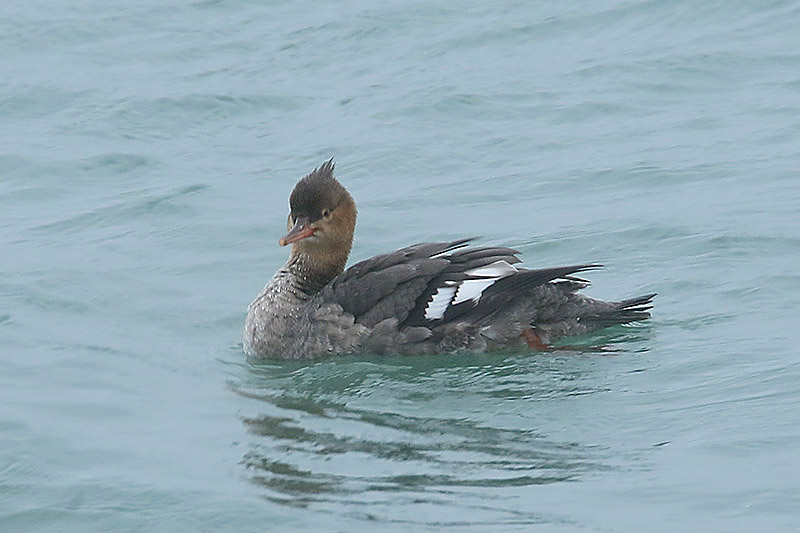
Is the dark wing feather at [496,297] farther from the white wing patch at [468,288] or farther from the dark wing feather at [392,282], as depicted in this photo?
the dark wing feather at [392,282]

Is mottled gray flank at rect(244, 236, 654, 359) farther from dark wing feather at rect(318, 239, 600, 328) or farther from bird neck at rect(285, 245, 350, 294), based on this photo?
bird neck at rect(285, 245, 350, 294)

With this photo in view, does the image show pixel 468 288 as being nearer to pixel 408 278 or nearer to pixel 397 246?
pixel 408 278

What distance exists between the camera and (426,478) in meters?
6.23

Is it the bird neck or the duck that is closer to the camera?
the duck

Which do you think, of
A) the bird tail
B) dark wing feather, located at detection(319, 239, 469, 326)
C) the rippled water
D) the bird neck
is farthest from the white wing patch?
the bird neck

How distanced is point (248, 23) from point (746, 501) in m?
11.8

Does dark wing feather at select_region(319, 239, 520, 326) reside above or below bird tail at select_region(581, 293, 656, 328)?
above

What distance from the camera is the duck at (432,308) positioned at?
841 centimetres

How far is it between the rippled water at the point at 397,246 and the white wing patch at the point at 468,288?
0.98 ft

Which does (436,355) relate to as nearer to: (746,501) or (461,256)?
(461,256)

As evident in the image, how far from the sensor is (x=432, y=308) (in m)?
8.44

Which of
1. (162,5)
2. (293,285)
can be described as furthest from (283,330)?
(162,5)

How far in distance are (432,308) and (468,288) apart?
243 millimetres

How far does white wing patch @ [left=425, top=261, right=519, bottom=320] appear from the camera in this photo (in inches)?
330
